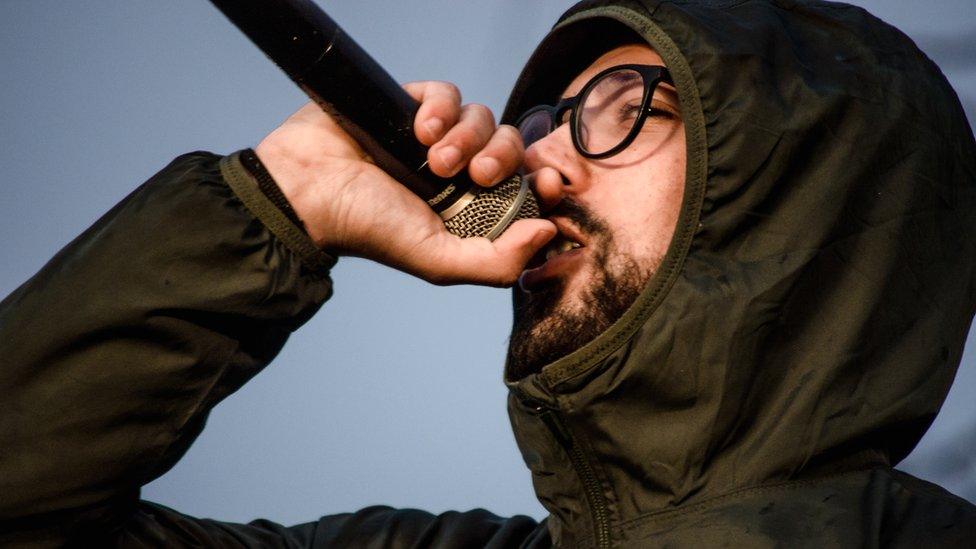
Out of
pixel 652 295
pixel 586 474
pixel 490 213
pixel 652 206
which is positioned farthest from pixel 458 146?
pixel 586 474

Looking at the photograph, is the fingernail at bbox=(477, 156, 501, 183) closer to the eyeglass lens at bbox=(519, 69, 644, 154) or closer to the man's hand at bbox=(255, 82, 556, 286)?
the man's hand at bbox=(255, 82, 556, 286)

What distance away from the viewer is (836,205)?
184cm

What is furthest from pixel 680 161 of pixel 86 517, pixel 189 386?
pixel 86 517

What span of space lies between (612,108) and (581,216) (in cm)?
28

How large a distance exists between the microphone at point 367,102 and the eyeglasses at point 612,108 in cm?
37

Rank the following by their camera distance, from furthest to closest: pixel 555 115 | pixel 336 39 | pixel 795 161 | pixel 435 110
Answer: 1. pixel 555 115
2. pixel 795 161
3. pixel 435 110
4. pixel 336 39

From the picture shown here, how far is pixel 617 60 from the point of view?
7.66 feet

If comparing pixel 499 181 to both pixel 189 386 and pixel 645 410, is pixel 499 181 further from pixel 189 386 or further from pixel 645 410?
pixel 189 386

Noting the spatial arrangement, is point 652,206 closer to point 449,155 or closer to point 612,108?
point 612,108

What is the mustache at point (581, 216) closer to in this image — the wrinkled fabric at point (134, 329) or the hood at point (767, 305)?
the hood at point (767, 305)

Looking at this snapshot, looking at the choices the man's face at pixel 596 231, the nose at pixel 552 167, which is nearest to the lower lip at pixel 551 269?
the man's face at pixel 596 231

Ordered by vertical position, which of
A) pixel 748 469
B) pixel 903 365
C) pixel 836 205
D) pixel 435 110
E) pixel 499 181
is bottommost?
pixel 748 469

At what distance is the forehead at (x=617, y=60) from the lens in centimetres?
222

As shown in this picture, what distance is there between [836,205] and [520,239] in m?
0.59
